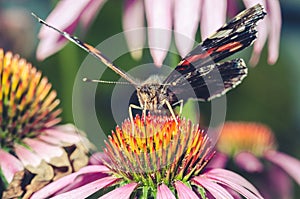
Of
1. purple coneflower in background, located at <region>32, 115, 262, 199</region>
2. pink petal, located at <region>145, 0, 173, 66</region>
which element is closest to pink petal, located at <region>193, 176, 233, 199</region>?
purple coneflower in background, located at <region>32, 115, 262, 199</region>

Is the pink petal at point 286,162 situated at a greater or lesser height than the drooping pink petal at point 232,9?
lesser

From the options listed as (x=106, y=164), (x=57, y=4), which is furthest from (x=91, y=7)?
(x=106, y=164)

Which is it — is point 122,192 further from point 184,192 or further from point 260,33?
point 260,33

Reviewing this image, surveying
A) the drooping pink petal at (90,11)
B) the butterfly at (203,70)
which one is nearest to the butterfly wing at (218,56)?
the butterfly at (203,70)

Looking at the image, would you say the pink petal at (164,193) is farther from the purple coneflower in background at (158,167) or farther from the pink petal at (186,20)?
the pink petal at (186,20)

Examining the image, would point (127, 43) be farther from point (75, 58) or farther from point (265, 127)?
point (265, 127)

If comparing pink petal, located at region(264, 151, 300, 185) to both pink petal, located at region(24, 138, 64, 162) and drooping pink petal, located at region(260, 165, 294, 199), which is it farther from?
pink petal, located at region(24, 138, 64, 162)

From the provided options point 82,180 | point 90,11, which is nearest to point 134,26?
point 90,11
